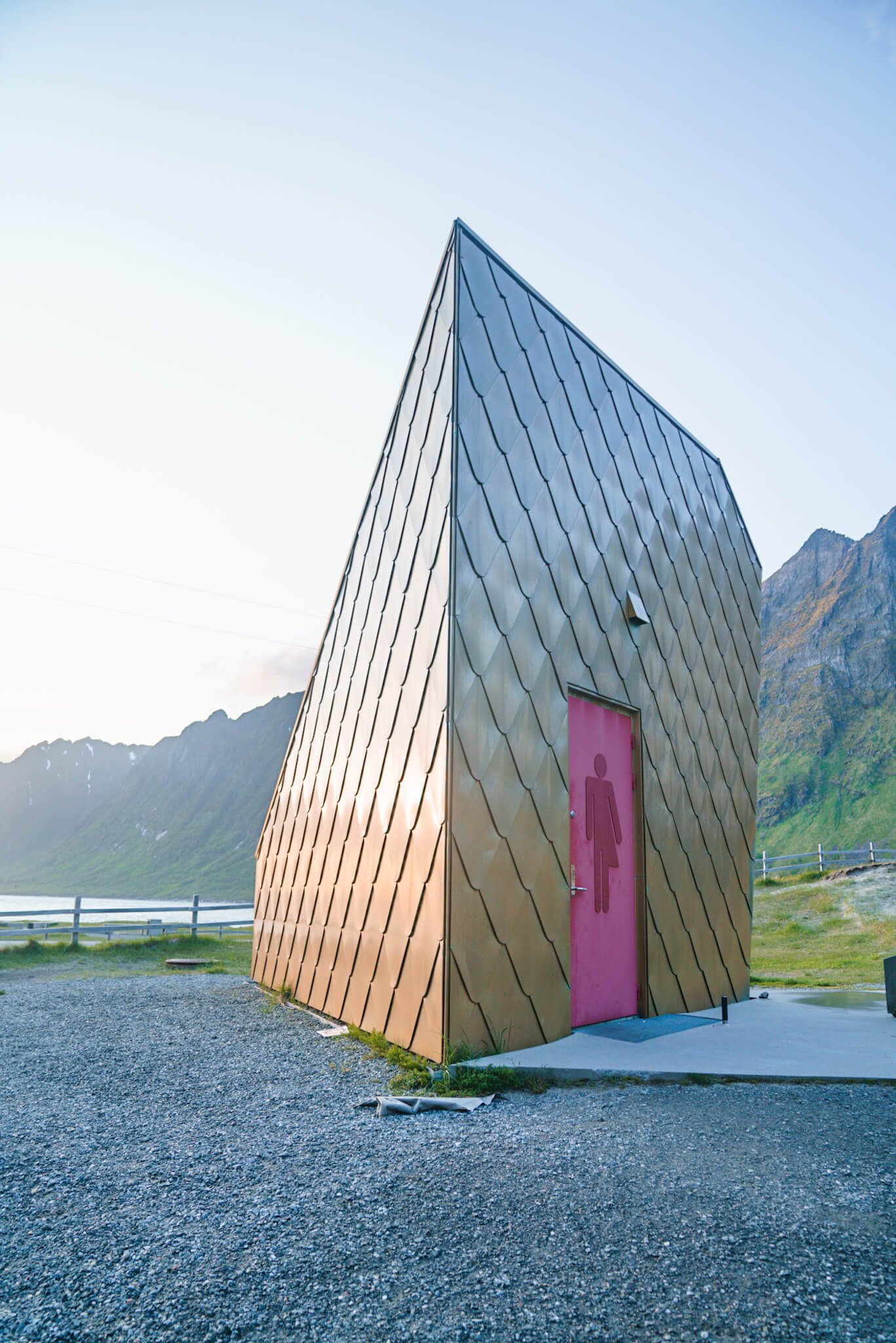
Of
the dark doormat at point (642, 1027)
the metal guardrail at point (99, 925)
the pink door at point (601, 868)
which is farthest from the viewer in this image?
the metal guardrail at point (99, 925)

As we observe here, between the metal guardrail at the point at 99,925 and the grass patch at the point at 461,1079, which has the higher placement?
the grass patch at the point at 461,1079

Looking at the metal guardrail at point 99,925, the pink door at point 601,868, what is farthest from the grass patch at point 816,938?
the metal guardrail at point 99,925

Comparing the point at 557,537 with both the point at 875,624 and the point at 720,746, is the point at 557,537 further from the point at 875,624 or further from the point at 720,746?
the point at 875,624

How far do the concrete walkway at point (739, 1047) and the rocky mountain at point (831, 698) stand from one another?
44.1 meters

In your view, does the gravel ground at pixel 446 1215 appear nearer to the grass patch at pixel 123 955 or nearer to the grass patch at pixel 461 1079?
the grass patch at pixel 461 1079

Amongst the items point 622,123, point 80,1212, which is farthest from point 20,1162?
point 622,123

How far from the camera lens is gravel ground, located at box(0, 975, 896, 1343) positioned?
193cm

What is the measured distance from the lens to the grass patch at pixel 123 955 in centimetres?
1167

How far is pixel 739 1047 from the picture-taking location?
5156 millimetres

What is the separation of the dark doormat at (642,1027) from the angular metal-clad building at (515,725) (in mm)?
133

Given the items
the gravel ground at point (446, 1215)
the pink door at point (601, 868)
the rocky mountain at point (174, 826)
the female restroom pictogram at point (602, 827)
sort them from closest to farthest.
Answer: the gravel ground at point (446, 1215)
the pink door at point (601, 868)
the female restroom pictogram at point (602, 827)
the rocky mountain at point (174, 826)

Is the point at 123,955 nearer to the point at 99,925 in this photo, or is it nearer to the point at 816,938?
the point at 99,925

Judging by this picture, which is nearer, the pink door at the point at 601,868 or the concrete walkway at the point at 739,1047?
the concrete walkway at the point at 739,1047

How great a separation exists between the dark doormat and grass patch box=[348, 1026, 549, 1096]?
4.21ft
